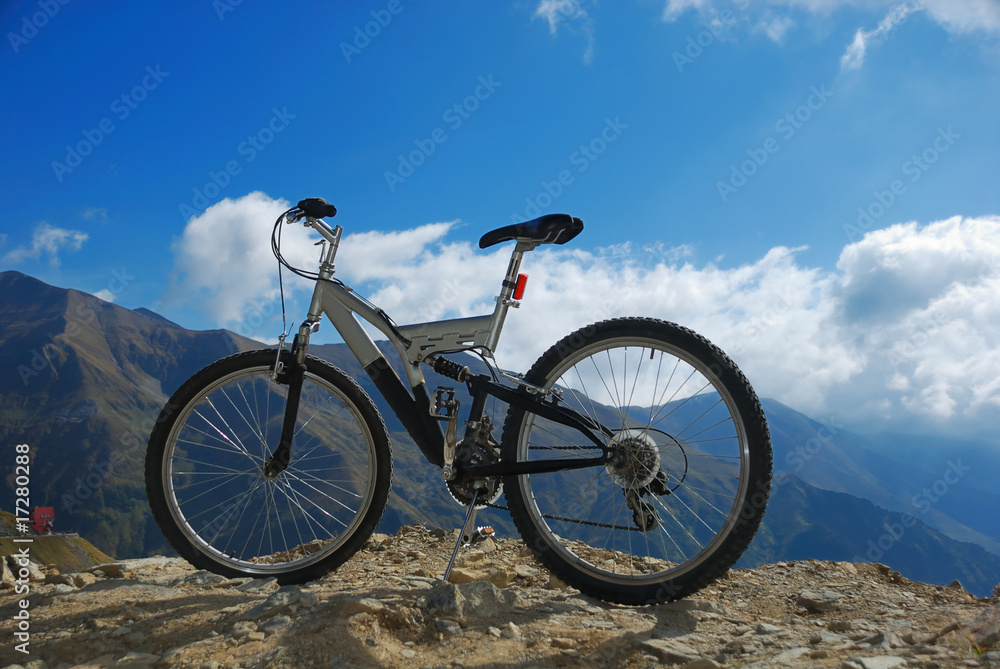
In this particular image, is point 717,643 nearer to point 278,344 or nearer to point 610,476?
point 610,476

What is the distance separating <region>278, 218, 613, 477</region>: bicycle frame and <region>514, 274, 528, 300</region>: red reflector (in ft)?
0.15

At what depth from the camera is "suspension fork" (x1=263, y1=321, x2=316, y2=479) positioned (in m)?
4.17

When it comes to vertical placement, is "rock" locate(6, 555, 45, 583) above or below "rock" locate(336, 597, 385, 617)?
below

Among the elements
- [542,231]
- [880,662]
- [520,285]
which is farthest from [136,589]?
[880,662]

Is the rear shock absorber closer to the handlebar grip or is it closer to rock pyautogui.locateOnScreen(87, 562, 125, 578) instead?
the handlebar grip

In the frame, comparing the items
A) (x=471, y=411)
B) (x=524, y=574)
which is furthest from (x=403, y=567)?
(x=471, y=411)

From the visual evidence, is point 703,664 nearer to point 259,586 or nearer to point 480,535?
point 480,535

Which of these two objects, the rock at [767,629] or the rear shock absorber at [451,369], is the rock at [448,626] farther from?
the rock at [767,629]

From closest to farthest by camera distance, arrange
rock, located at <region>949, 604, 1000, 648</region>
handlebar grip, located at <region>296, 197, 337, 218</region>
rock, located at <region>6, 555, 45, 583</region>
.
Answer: rock, located at <region>949, 604, 1000, 648</region>, handlebar grip, located at <region>296, 197, 337, 218</region>, rock, located at <region>6, 555, 45, 583</region>

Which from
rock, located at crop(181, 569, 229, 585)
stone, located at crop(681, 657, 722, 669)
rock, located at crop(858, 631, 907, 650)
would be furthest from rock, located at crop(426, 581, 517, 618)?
rock, located at crop(858, 631, 907, 650)

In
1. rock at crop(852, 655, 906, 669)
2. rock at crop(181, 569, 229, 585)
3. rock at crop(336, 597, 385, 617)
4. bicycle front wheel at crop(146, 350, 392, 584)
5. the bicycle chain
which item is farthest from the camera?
bicycle front wheel at crop(146, 350, 392, 584)

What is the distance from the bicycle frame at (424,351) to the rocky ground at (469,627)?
0.96 metres

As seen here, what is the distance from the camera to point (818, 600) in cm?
387

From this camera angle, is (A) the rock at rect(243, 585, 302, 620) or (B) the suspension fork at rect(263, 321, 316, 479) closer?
(A) the rock at rect(243, 585, 302, 620)
